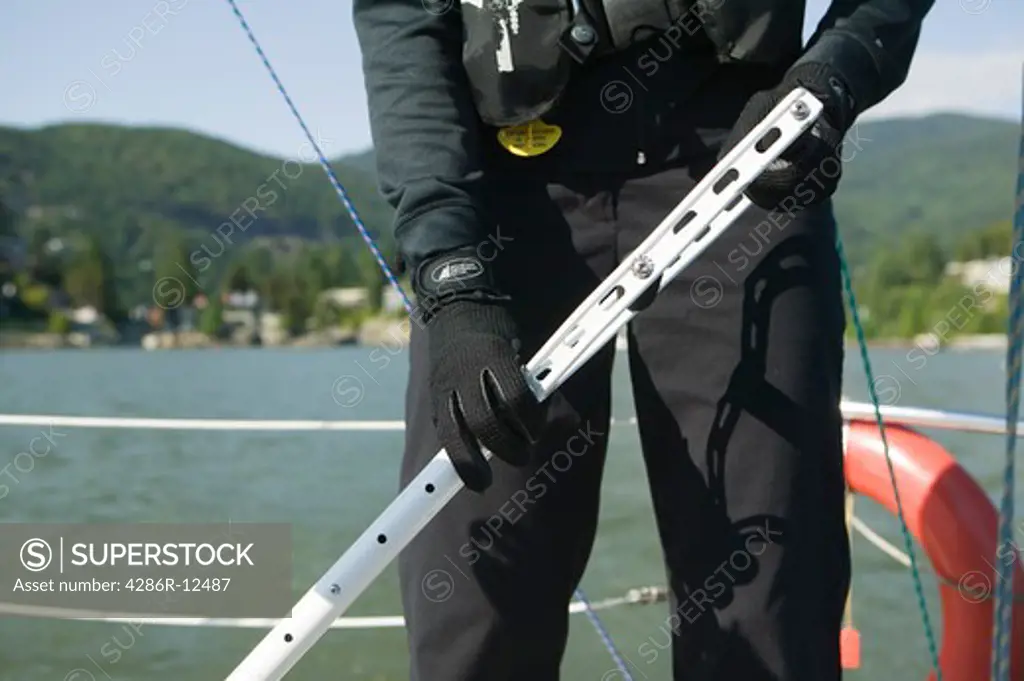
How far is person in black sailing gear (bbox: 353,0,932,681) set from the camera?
1.09 m

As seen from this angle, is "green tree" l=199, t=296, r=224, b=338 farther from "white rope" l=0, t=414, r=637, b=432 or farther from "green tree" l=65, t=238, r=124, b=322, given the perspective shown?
"white rope" l=0, t=414, r=637, b=432

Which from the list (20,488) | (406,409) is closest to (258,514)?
(20,488)

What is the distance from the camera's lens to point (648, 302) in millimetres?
1039

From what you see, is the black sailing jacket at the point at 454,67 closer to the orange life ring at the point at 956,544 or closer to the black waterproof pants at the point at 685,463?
the black waterproof pants at the point at 685,463

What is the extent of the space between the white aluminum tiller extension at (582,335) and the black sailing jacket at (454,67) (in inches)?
4.0

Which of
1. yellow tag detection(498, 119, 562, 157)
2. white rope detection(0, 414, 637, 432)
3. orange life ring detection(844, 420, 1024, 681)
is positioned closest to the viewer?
yellow tag detection(498, 119, 562, 157)

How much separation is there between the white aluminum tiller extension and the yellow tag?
18 cm

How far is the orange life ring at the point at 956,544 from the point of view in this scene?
2.22 meters

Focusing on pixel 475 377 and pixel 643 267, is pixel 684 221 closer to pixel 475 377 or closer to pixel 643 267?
pixel 643 267

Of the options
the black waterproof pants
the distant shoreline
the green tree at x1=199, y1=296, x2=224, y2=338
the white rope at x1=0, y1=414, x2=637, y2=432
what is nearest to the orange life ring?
the white rope at x1=0, y1=414, x2=637, y2=432

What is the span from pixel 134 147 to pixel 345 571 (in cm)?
8617

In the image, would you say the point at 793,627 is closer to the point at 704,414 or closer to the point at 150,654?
the point at 704,414

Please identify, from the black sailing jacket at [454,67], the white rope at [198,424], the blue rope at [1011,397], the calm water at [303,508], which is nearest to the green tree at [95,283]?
the calm water at [303,508]

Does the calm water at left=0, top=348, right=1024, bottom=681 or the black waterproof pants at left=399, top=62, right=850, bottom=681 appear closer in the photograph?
the black waterproof pants at left=399, top=62, right=850, bottom=681
